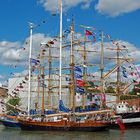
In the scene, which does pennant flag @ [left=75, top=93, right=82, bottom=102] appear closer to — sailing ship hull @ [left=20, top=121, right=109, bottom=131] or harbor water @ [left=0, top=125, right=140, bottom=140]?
sailing ship hull @ [left=20, top=121, right=109, bottom=131]

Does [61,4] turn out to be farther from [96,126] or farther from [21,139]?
[21,139]

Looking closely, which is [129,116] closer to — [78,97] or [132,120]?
[132,120]

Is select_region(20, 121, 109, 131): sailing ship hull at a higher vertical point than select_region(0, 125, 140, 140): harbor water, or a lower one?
higher

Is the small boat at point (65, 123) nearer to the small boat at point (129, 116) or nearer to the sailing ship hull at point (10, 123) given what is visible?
the sailing ship hull at point (10, 123)

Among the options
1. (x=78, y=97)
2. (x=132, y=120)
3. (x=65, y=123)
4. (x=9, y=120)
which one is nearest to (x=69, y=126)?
(x=65, y=123)

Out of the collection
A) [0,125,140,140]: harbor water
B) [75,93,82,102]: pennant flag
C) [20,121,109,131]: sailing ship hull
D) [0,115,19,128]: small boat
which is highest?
[75,93,82,102]: pennant flag

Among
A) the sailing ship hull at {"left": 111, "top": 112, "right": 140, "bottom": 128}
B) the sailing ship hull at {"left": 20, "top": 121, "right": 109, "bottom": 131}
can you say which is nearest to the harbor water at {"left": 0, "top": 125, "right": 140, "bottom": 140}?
the sailing ship hull at {"left": 20, "top": 121, "right": 109, "bottom": 131}

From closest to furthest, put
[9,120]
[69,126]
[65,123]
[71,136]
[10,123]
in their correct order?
[71,136] < [69,126] < [65,123] < [10,123] < [9,120]

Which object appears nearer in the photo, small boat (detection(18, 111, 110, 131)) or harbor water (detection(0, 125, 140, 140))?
harbor water (detection(0, 125, 140, 140))

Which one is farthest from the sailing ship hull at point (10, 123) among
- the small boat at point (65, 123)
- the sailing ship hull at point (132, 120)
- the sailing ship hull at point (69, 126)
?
the sailing ship hull at point (132, 120)

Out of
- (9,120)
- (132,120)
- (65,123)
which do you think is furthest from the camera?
(9,120)

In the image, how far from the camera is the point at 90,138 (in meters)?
54.8

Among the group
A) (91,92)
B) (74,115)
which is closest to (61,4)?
(74,115)

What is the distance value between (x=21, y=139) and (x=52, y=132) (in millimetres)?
10257
